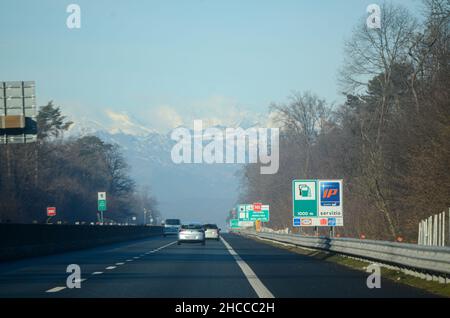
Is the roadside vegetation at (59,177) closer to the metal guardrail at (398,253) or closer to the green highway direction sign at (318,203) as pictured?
the green highway direction sign at (318,203)

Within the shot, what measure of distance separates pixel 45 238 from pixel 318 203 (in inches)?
536

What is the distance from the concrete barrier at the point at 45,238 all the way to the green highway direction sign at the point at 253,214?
36751 millimetres

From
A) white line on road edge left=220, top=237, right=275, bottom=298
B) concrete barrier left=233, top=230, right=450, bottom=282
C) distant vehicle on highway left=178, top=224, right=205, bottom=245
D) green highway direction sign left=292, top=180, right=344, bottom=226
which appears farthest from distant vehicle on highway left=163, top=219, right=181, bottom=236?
white line on road edge left=220, top=237, right=275, bottom=298

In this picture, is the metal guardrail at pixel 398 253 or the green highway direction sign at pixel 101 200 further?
the green highway direction sign at pixel 101 200

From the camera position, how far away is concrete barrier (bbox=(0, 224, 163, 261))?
3238 cm

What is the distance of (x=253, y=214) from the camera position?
96.2 metres

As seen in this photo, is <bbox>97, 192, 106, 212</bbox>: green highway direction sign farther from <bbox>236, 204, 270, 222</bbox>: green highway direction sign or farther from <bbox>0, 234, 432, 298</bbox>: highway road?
<bbox>0, 234, 432, 298</bbox>: highway road

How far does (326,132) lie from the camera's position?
91.6m

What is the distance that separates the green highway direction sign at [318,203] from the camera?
43312 mm

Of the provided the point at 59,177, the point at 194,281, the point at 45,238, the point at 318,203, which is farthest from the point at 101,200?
the point at 194,281

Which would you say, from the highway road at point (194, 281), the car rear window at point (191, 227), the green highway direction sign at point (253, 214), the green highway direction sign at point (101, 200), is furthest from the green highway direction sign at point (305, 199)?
the green highway direction sign at point (253, 214)

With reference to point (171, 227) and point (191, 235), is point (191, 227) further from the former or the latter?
point (171, 227)
